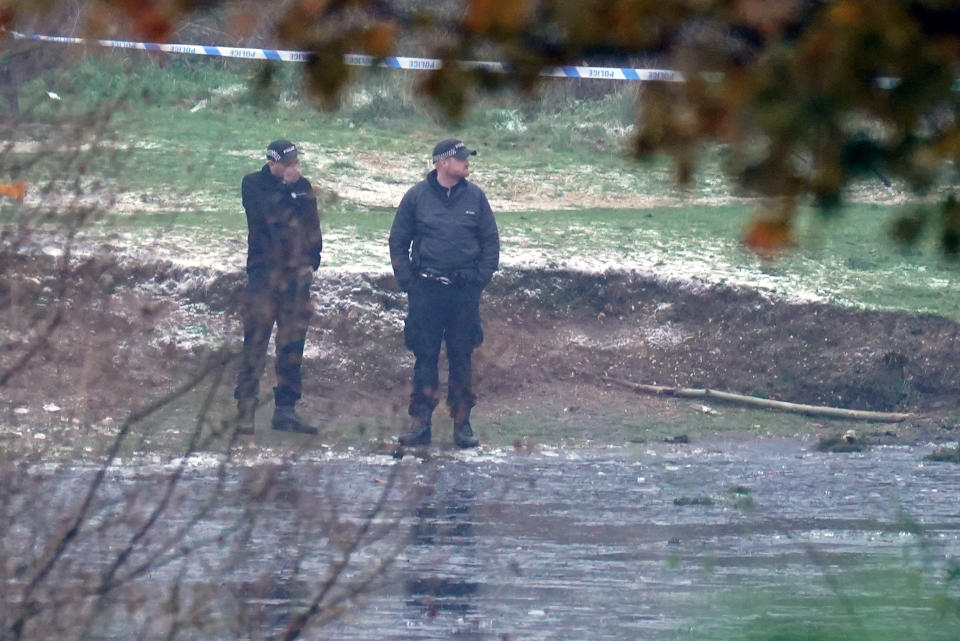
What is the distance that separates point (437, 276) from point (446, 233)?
0.97ft

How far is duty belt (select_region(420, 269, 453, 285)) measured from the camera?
32.2 ft

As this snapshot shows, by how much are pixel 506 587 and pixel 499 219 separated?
31.8ft

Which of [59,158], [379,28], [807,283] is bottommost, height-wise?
[807,283]

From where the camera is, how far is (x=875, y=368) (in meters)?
12.4

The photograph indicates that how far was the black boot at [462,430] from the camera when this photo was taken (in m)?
10.1

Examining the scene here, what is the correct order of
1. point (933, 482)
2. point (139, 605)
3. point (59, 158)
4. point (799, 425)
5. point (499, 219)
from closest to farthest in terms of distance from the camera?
point (139, 605) → point (59, 158) → point (933, 482) → point (799, 425) → point (499, 219)

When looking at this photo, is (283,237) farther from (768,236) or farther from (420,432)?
(420,432)

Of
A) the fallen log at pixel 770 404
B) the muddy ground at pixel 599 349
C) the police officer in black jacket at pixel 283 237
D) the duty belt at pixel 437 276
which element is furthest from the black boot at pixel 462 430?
the fallen log at pixel 770 404

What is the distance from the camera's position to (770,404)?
1202 cm

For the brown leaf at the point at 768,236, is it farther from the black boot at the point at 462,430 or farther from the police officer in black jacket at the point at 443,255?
the black boot at the point at 462,430

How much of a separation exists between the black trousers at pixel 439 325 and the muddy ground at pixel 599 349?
95cm

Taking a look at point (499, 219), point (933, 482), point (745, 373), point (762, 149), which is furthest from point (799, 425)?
point (762, 149)

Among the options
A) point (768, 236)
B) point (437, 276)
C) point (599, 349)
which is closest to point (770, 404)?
point (599, 349)

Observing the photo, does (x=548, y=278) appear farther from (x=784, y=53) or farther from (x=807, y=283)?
(x=784, y=53)
